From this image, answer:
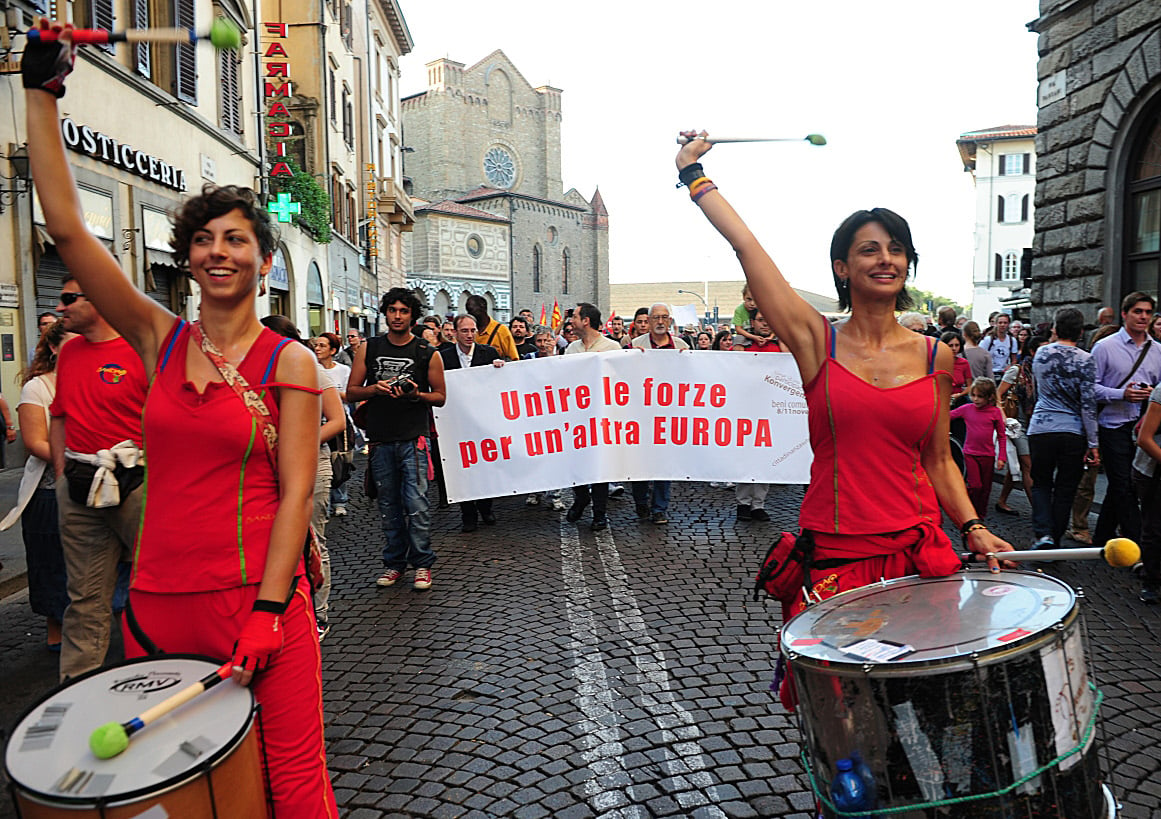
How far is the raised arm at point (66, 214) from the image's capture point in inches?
82.1

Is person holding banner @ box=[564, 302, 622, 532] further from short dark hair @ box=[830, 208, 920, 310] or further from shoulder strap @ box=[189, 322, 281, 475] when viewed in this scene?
shoulder strap @ box=[189, 322, 281, 475]

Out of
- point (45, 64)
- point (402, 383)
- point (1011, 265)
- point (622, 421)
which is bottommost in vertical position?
point (622, 421)

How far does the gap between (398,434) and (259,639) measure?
4.62m

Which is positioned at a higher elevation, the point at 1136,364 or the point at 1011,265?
the point at 1011,265

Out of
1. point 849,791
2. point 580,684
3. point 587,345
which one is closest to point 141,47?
point 587,345

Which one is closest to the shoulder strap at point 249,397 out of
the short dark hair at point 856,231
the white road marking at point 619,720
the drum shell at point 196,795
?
the drum shell at point 196,795

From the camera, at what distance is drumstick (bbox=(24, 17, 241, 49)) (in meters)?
2.02

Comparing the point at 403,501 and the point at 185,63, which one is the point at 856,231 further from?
the point at 185,63

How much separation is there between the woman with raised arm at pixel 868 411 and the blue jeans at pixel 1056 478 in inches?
196

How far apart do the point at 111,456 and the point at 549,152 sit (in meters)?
80.3

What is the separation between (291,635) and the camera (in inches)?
91.7

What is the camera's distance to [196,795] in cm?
181

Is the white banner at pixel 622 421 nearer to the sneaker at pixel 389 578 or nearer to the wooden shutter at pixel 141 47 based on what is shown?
the sneaker at pixel 389 578

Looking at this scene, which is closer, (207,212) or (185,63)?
(207,212)
